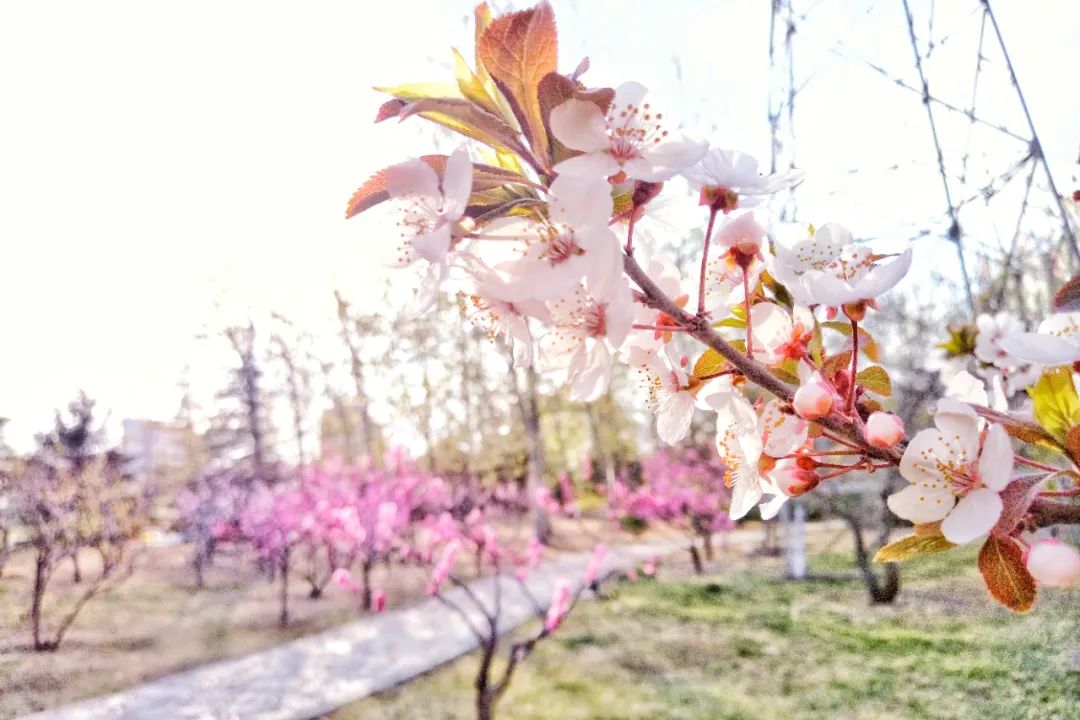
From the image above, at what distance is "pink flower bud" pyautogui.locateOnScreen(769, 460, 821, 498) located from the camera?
31 cm

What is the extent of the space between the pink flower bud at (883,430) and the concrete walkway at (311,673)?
1803 mm

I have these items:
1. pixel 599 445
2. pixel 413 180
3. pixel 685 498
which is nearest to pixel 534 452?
pixel 685 498

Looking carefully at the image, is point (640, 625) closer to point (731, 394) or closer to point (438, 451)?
point (731, 394)

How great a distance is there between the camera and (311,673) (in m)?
2.68

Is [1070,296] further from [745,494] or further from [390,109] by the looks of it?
[390,109]

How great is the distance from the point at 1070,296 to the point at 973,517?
0.16 m

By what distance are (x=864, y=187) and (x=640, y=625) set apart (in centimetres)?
261

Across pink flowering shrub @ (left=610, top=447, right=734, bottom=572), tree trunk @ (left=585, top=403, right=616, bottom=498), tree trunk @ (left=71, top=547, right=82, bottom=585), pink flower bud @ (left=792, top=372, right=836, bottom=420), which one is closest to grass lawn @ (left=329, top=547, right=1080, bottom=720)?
pink flower bud @ (left=792, top=372, right=836, bottom=420)

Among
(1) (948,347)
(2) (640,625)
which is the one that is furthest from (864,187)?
(2) (640,625)

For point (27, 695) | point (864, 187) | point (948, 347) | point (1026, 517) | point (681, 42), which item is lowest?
point (27, 695)

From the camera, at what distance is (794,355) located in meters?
0.34

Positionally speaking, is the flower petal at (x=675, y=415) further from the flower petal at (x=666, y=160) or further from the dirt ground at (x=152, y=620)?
the dirt ground at (x=152, y=620)

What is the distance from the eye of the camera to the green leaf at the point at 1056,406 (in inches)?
11.5

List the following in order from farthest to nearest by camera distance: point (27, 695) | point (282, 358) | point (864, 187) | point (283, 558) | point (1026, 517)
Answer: point (282, 358) < point (283, 558) < point (27, 695) < point (864, 187) < point (1026, 517)
